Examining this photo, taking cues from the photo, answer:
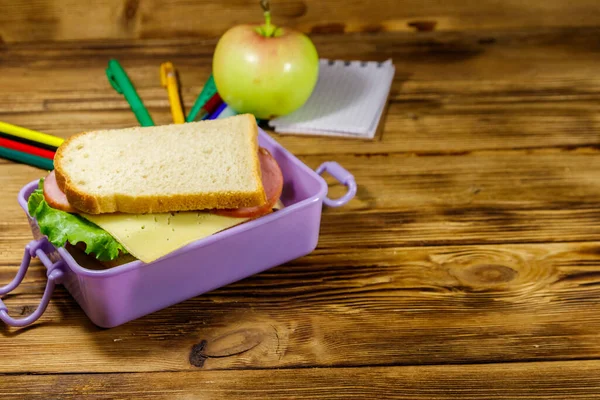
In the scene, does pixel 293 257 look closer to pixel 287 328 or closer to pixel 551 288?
pixel 287 328

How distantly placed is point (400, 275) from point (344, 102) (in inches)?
18.0

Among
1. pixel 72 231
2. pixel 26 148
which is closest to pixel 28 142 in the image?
pixel 26 148

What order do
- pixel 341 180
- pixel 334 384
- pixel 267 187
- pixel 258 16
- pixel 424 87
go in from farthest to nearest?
1. pixel 258 16
2. pixel 424 87
3. pixel 341 180
4. pixel 267 187
5. pixel 334 384

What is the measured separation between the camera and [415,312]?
3.06 feet

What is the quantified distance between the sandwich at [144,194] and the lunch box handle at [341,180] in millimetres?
106

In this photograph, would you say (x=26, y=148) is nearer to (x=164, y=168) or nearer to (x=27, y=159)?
(x=27, y=159)

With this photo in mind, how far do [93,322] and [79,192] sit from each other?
157 millimetres

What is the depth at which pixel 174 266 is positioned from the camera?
2.82 ft

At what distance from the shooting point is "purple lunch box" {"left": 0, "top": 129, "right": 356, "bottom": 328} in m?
0.83

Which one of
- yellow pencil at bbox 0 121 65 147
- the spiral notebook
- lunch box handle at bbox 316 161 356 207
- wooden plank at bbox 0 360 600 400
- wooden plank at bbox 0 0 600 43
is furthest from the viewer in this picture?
wooden plank at bbox 0 0 600 43

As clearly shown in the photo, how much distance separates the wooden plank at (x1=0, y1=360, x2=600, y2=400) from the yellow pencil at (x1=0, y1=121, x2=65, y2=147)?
17.2 inches

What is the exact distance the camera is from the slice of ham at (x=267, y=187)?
885 millimetres

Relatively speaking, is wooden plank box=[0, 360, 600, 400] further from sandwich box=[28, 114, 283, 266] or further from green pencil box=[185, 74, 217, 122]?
green pencil box=[185, 74, 217, 122]

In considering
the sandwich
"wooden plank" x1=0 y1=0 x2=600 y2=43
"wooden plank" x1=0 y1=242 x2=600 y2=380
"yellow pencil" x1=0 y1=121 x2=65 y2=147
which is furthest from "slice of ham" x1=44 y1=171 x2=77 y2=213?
"wooden plank" x1=0 y1=0 x2=600 y2=43
